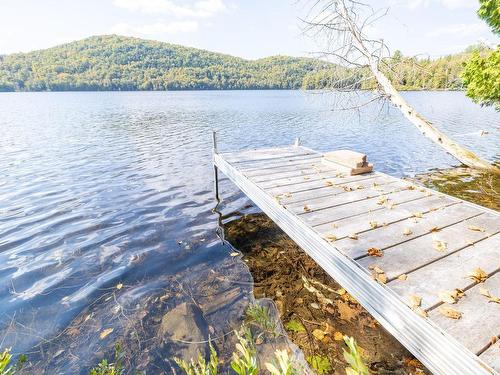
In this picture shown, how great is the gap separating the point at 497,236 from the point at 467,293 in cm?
171

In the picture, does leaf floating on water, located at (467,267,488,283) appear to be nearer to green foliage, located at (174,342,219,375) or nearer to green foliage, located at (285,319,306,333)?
green foliage, located at (285,319,306,333)

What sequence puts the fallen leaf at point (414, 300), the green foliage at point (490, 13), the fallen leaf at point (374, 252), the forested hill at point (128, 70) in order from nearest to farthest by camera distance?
the fallen leaf at point (414, 300) < the fallen leaf at point (374, 252) < the green foliage at point (490, 13) < the forested hill at point (128, 70)

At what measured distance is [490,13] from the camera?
1139 cm

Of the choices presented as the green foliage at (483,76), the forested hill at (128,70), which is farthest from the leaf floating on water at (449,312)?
the forested hill at (128,70)

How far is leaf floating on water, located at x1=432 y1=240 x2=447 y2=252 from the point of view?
11.1 ft

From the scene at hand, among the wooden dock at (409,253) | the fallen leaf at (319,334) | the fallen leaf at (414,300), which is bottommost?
the fallen leaf at (319,334)

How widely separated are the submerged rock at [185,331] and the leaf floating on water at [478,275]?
3.54 m

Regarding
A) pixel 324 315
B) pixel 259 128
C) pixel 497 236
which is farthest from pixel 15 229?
pixel 259 128

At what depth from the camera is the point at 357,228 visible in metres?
3.97

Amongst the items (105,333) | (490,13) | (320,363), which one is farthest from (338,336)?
(490,13)

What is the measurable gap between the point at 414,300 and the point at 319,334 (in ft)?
6.17

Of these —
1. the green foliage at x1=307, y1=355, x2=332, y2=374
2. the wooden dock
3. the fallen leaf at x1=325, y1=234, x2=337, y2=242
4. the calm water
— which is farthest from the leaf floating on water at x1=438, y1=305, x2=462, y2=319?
the calm water

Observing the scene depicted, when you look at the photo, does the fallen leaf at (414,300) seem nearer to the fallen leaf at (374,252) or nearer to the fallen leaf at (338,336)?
the fallen leaf at (374,252)

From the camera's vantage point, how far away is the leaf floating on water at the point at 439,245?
339cm
